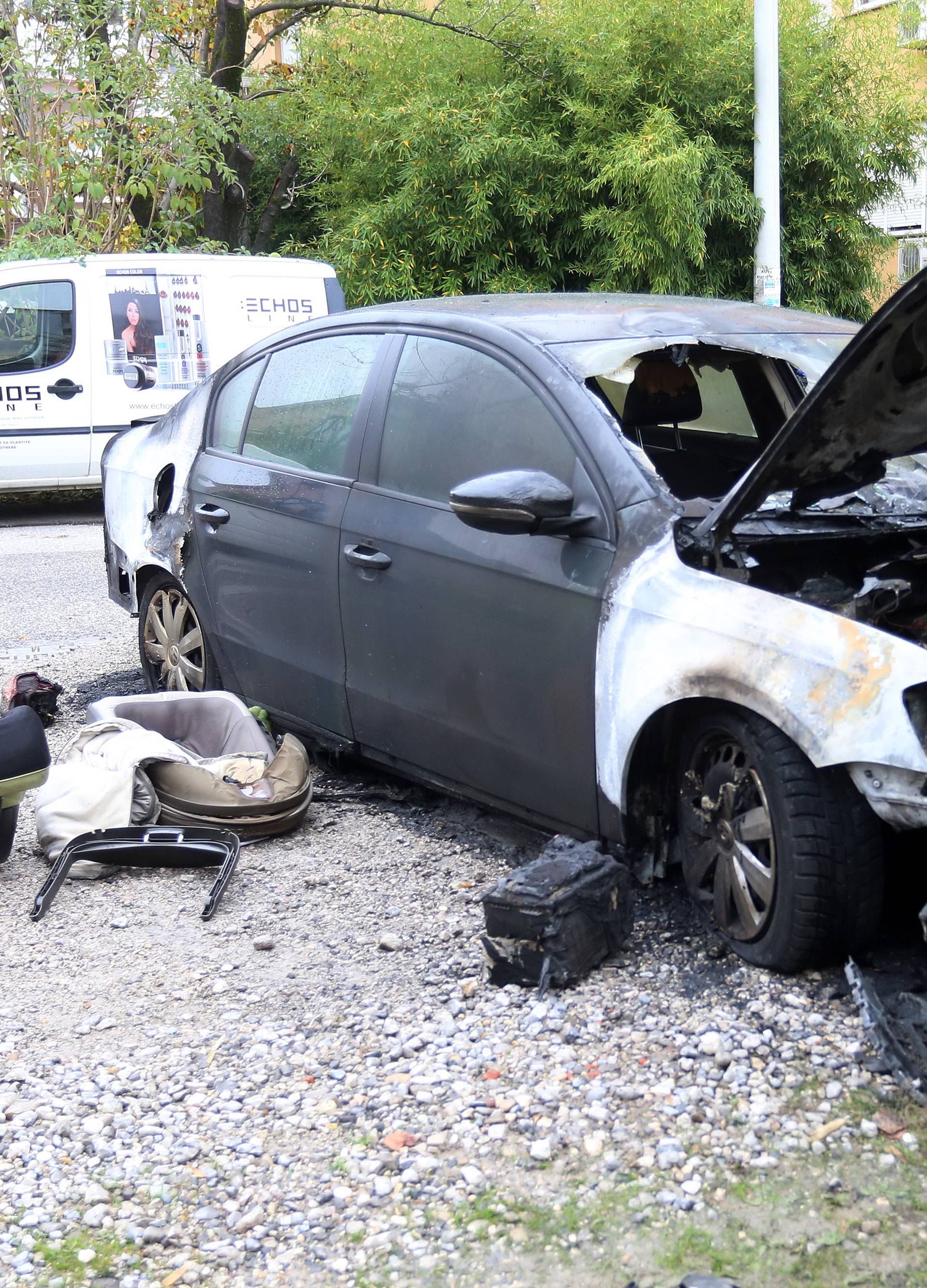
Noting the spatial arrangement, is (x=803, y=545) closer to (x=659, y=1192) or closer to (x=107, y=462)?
(x=659, y=1192)

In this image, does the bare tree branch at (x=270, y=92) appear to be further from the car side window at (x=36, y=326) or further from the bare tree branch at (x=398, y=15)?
the car side window at (x=36, y=326)

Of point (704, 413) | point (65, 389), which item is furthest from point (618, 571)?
point (65, 389)

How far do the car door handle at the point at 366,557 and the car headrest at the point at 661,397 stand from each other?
807 mm

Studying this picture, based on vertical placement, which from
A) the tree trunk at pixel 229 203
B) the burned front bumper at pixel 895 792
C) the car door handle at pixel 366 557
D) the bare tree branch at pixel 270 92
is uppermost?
the bare tree branch at pixel 270 92

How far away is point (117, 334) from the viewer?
11.6 m

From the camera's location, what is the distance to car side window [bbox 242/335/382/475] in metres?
4.25

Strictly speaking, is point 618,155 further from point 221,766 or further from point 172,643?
point 221,766

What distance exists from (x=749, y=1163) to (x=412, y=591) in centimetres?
190

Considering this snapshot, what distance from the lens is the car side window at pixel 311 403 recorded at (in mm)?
4246

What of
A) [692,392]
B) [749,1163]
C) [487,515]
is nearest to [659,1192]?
[749,1163]

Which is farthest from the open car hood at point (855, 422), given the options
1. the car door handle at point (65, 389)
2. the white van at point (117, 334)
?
the car door handle at point (65, 389)

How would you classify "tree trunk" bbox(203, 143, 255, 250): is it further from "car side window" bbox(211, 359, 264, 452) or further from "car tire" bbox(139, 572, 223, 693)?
"car side window" bbox(211, 359, 264, 452)

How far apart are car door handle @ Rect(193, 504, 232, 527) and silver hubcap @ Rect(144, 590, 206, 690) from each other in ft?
1.30

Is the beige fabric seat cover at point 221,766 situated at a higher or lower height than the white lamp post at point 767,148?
lower
